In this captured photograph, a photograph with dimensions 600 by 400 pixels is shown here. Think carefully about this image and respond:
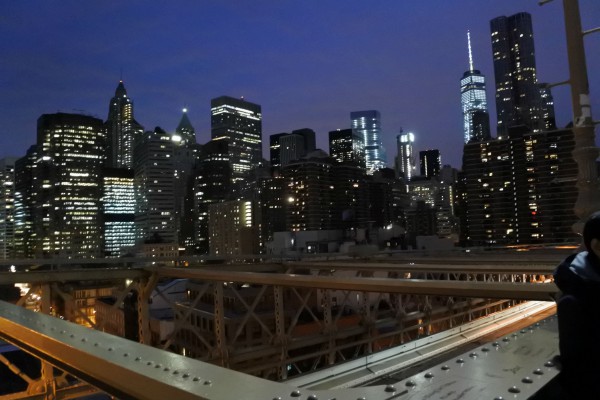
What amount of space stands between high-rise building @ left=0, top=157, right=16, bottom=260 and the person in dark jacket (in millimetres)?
173879

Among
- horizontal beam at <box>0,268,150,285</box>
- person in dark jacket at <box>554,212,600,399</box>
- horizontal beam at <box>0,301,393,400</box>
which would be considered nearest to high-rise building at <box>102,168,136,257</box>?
horizontal beam at <box>0,268,150,285</box>

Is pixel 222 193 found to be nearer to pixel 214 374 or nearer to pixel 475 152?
pixel 475 152

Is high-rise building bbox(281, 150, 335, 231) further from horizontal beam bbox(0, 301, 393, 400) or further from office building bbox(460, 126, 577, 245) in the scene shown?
horizontal beam bbox(0, 301, 393, 400)

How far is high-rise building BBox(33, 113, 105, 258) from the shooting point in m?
153

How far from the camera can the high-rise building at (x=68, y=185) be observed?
15275 centimetres

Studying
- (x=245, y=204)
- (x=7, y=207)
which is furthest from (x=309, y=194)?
(x=7, y=207)

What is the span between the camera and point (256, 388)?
1.46 metres

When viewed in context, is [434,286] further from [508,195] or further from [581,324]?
[508,195]

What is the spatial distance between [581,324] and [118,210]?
198459mm

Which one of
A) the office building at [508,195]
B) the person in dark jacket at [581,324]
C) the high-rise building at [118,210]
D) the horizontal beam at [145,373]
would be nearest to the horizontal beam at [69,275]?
the horizontal beam at [145,373]

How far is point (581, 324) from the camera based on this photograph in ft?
7.16

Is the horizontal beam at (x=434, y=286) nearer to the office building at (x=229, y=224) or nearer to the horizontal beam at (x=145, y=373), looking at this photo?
the horizontal beam at (x=145, y=373)

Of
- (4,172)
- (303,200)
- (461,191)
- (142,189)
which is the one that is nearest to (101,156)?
(142,189)

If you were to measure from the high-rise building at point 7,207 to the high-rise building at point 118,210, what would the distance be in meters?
30.3
